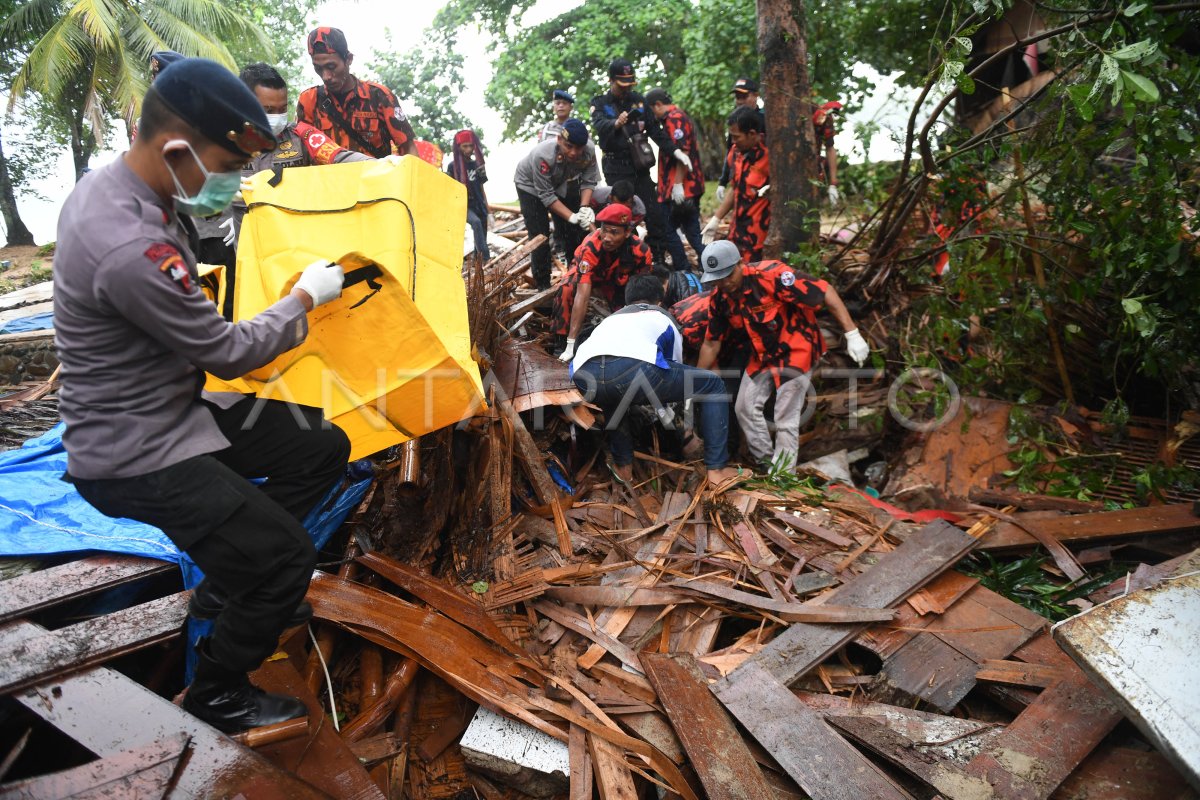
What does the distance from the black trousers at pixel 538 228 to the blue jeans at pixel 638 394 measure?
226cm

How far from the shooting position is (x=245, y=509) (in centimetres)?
211

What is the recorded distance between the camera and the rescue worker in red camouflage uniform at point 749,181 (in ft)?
21.3

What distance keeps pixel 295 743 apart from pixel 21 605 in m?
1.12

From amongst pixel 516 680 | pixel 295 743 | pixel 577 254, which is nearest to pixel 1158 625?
pixel 516 680

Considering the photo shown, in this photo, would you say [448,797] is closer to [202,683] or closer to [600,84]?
[202,683]

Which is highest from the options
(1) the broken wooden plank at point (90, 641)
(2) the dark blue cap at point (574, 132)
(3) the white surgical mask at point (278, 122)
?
(2) the dark blue cap at point (574, 132)

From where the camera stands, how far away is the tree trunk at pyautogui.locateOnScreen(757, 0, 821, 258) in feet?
19.0

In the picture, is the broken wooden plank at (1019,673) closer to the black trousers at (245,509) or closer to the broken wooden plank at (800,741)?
the broken wooden plank at (800,741)

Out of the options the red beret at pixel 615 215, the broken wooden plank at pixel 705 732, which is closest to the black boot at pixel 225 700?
the broken wooden plank at pixel 705 732

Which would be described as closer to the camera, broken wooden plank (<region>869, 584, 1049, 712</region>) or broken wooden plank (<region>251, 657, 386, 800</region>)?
broken wooden plank (<region>251, 657, 386, 800</region>)

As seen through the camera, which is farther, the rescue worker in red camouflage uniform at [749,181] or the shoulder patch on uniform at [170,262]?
the rescue worker in red camouflage uniform at [749,181]

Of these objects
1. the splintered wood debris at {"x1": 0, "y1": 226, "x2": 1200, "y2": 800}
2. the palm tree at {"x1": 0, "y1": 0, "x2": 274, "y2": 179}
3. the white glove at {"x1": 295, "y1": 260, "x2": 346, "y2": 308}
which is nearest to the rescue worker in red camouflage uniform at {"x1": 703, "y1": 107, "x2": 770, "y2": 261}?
the splintered wood debris at {"x1": 0, "y1": 226, "x2": 1200, "y2": 800}

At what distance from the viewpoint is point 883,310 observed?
585 centimetres

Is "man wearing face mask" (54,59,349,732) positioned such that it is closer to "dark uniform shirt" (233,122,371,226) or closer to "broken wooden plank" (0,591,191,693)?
A: "broken wooden plank" (0,591,191,693)
